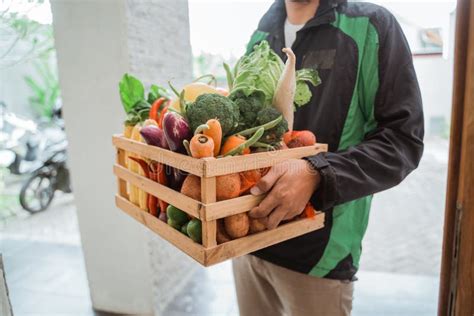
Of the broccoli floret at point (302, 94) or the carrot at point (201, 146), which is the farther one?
the broccoli floret at point (302, 94)

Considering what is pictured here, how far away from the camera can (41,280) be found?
249cm

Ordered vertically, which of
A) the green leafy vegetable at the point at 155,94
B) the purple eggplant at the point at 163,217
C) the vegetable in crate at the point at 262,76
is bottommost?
the purple eggplant at the point at 163,217

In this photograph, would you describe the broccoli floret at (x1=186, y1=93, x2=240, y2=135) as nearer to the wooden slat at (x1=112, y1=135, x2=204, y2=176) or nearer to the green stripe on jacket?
A: the wooden slat at (x1=112, y1=135, x2=204, y2=176)

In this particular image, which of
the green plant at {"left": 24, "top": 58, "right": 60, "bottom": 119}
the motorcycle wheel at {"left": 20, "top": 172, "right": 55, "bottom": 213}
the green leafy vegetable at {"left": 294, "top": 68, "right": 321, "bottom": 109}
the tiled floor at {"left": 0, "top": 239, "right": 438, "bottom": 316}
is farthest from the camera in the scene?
the green plant at {"left": 24, "top": 58, "right": 60, "bottom": 119}

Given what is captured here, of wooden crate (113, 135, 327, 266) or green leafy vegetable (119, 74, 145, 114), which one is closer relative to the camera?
wooden crate (113, 135, 327, 266)

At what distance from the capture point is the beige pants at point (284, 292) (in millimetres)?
974

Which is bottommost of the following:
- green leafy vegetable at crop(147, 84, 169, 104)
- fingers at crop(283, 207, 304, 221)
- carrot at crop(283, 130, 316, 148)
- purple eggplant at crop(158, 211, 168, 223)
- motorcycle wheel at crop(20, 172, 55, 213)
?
motorcycle wheel at crop(20, 172, 55, 213)

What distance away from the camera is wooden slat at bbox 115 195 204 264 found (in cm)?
61

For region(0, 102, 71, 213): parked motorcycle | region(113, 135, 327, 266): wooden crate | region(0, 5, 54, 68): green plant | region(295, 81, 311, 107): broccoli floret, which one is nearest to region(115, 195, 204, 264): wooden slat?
region(113, 135, 327, 266): wooden crate

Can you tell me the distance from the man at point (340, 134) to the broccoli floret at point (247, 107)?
0.41 feet

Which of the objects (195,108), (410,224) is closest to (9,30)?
(195,108)

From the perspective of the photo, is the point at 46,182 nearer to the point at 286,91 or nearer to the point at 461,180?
the point at 286,91

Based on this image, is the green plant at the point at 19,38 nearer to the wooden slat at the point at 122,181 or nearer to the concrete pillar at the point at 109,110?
the concrete pillar at the point at 109,110

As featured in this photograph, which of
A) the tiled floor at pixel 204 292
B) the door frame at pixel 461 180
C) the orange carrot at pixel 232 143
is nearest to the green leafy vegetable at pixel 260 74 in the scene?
the orange carrot at pixel 232 143
